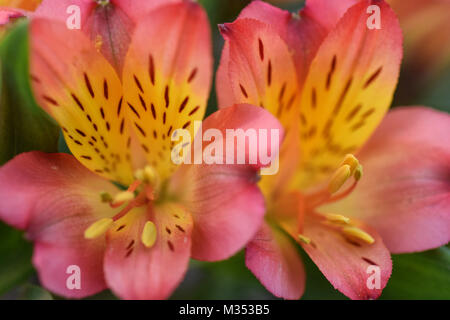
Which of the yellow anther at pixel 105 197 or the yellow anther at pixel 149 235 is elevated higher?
the yellow anther at pixel 105 197

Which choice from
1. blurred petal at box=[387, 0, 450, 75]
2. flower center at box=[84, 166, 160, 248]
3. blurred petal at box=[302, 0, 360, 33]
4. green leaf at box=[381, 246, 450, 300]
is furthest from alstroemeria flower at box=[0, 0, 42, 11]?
blurred petal at box=[387, 0, 450, 75]

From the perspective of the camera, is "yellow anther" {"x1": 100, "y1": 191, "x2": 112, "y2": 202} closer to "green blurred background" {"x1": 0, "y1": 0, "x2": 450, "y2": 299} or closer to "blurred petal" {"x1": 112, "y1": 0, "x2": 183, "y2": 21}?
"green blurred background" {"x1": 0, "y1": 0, "x2": 450, "y2": 299}

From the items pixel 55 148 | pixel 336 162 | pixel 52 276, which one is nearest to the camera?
pixel 52 276

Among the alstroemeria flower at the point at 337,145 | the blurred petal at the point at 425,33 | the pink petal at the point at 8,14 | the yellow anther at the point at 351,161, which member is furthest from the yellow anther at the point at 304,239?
the blurred petal at the point at 425,33

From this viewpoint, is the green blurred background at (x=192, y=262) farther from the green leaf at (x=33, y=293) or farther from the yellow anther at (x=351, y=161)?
the yellow anther at (x=351, y=161)

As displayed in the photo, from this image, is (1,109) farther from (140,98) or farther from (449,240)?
(449,240)

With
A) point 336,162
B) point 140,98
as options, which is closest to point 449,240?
point 336,162
